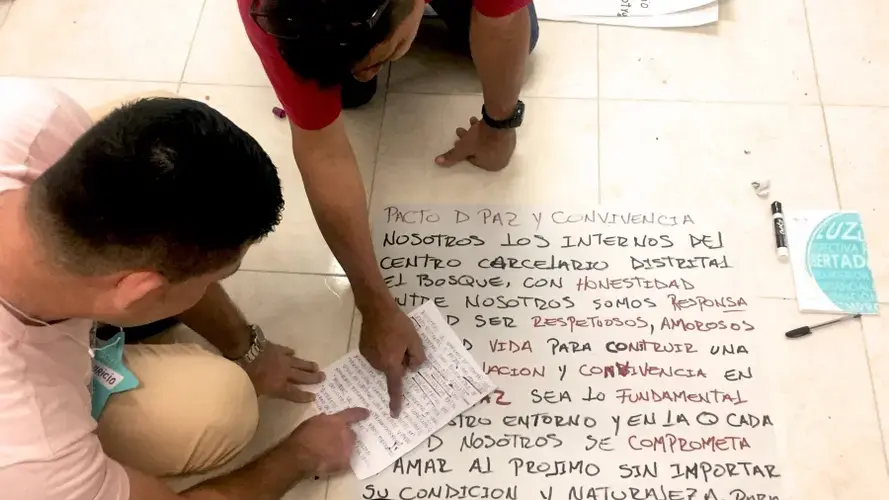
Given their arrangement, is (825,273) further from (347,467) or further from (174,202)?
(174,202)

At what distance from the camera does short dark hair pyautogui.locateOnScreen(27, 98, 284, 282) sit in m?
0.55

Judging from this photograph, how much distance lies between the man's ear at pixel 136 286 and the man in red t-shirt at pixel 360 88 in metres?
0.25

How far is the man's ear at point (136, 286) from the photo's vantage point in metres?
0.60

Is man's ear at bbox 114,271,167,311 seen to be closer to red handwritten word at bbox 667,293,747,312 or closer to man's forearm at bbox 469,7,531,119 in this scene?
man's forearm at bbox 469,7,531,119

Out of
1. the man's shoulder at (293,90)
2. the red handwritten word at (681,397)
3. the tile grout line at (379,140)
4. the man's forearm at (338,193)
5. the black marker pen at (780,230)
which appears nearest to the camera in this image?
the man's shoulder at (293,90)

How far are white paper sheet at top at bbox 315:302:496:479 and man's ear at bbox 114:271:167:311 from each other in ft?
1.45

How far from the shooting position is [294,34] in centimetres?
68

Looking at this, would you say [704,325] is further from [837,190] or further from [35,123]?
[35,123]

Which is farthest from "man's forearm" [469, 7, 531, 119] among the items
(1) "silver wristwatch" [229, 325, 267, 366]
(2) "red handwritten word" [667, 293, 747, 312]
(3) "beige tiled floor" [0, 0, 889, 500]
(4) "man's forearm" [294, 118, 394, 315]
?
(1) "silver wristwatch" [229, 325, 267, 366]

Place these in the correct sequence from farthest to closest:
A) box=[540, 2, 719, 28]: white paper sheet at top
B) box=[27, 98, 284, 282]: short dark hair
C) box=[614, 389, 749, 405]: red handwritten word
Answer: box=[540, 2, 719, 28]: white paper sheet at top
box=[614, 389, 749, 405]: red handwritten word
box=[27, 98, 284, 282]: short dark hair

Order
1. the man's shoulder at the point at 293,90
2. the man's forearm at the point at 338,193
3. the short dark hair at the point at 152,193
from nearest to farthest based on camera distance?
the short dark hair at the point at 152,193
the man's shoulder at the point at 293,90
the man's forearm at the point at 338,193

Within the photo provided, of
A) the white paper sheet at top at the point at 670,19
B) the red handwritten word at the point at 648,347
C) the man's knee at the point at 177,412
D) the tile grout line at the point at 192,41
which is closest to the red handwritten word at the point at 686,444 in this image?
the red handwritten word at the point at 648,347

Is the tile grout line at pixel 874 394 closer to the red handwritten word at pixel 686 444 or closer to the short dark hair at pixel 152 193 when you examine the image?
the red handwritten word at pixel 686 444

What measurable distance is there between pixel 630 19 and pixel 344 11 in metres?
0.84
